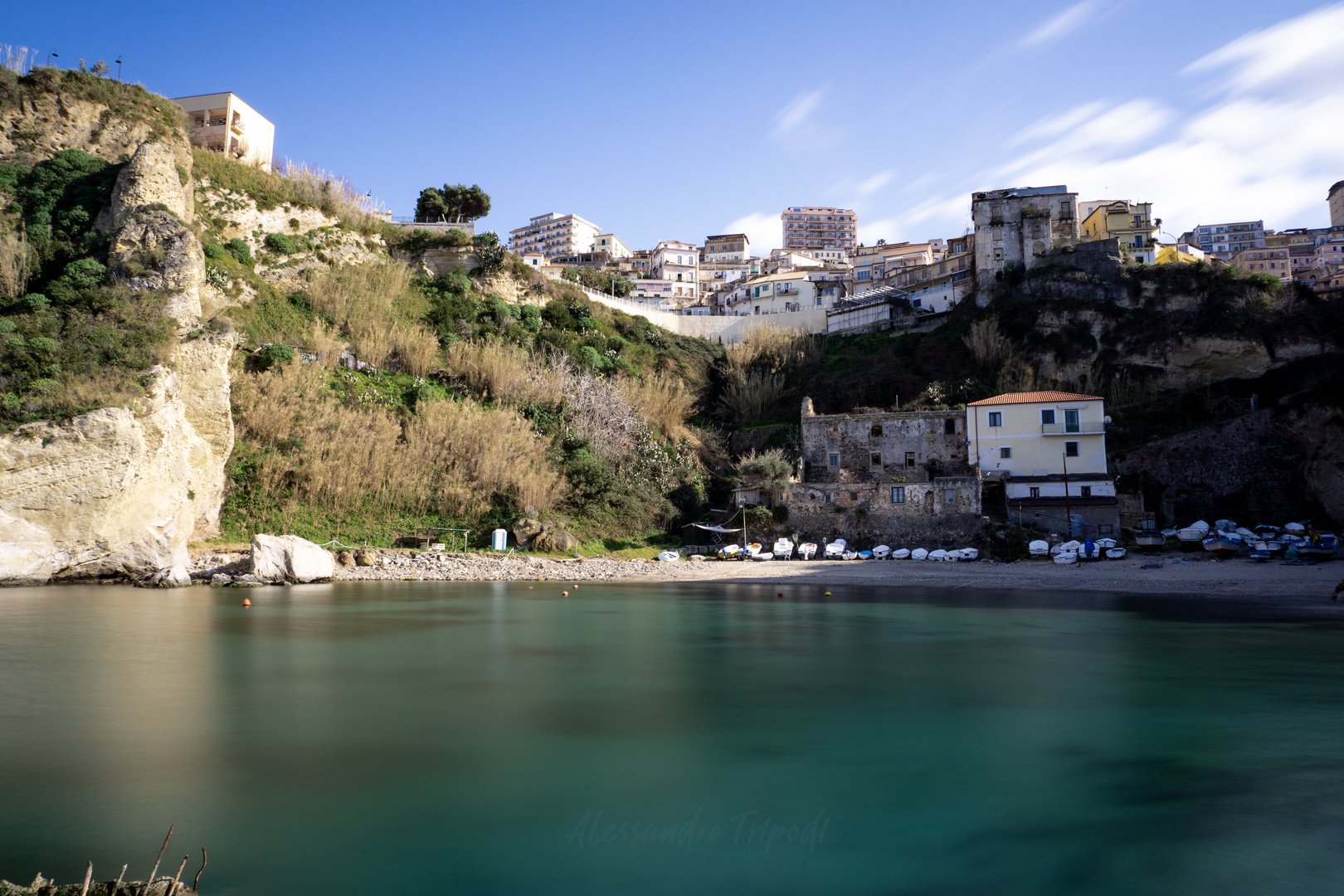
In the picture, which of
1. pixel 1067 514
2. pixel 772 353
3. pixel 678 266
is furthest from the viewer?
pixel 678 266

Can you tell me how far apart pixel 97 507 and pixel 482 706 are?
55.3 ft

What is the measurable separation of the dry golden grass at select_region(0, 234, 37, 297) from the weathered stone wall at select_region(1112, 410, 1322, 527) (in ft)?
144

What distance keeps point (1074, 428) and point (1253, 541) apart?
8.65 meters

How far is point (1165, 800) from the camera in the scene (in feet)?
22.7

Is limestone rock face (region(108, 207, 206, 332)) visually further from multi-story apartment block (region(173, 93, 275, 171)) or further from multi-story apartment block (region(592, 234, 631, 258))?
multi-story apartment block (region(592, 234, 631, 258))

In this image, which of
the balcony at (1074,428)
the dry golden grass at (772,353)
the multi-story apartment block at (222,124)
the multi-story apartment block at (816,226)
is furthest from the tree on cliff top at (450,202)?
the multi-story apartment block at (816,226)

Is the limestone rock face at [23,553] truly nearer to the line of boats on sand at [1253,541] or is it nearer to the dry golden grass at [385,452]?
the dry golden grass at [385,452]

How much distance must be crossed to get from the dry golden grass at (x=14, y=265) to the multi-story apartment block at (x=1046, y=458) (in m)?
37.8

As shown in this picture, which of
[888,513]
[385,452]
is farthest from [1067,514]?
[385,452]

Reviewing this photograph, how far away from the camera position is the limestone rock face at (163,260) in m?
25.4

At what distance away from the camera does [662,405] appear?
4041cm

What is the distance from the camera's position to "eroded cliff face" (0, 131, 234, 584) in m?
19.5

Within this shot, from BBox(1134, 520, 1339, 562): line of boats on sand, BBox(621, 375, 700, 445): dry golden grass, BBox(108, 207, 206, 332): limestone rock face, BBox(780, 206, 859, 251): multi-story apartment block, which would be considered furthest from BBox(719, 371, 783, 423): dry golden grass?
BBox(780, 206, 859, 251): multi-story apartment block

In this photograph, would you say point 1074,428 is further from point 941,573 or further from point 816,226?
point 816,226
